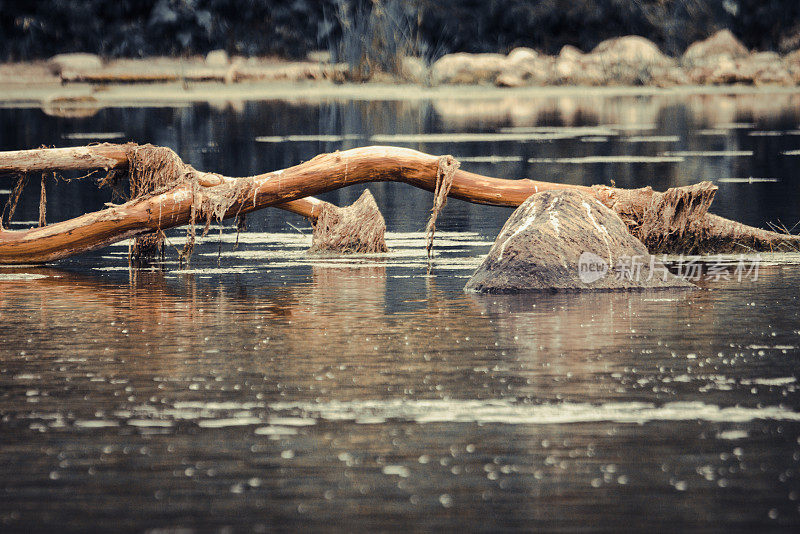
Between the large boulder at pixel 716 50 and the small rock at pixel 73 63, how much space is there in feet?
74.3

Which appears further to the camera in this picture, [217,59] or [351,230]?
[217,59]

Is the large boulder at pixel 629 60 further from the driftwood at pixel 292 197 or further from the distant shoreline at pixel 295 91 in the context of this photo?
the driftwood at pixel 292 197

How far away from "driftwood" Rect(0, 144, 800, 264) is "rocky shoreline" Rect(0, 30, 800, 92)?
1837 inches

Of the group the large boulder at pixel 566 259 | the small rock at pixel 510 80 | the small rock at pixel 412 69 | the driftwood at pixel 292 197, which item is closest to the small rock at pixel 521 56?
the small rock at pixel 510 80

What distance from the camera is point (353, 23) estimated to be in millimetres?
66438

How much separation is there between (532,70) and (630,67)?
3.77 metres

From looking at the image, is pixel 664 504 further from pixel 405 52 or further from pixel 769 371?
pixel 405 52

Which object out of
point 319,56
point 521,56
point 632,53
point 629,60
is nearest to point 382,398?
point 521,56

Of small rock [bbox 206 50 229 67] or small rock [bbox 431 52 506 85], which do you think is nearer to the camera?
small rock [bbox 431 52 506 85]

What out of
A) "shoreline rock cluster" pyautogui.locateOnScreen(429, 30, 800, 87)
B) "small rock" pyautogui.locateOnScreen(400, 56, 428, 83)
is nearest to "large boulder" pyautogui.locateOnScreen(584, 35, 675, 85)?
"shoreline rock cluster" pyautogui.locateOnScreen(429, 30, 800, 87)

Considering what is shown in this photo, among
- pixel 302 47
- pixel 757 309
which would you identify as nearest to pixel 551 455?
pixel 757 309

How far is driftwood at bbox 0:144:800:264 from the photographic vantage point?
15.9m

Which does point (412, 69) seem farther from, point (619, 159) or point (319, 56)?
point (619, 159)

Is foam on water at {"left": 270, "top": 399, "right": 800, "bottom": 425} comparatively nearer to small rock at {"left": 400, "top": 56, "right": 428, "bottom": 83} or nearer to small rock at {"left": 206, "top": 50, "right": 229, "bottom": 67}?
small rock at {"left": 400, "top": 56, "right": 428, "bottom": 83}
